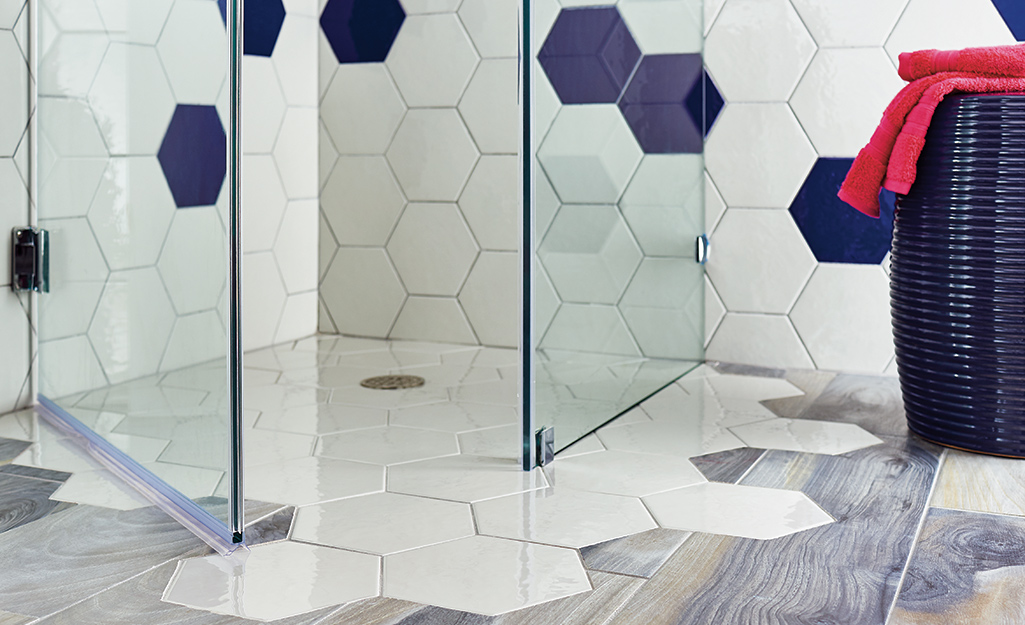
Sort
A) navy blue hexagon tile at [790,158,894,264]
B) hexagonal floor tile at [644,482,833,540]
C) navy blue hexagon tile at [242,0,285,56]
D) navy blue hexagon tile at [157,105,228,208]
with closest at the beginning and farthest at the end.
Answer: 1. navy blue hexagon tile at [157,105,228,208]
2. hexagonal floor tile at [644,482,833,540]
3. navy blue hexagon tile at [790,158,894,264]
4. navy blue hexagon tile at [242,0,285,56]

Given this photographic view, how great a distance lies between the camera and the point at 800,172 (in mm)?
1739

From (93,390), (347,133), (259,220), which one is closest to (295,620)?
(93,390)

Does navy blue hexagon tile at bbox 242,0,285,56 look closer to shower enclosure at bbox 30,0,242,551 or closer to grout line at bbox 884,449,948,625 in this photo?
shower enclosure at bbox 30,0,242,551

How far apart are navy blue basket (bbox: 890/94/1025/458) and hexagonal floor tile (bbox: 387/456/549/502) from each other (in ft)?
1.78

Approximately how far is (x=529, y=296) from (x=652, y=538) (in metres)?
0.34

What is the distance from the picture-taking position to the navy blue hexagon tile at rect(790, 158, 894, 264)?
171 cm

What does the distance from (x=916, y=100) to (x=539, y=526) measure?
73cm

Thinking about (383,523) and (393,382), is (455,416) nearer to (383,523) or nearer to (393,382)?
(393,382)

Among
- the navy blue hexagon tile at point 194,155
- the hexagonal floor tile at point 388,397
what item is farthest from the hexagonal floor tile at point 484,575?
the hexagonal floor tile at point 388,397

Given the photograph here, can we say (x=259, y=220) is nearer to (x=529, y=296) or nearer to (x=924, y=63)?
(x=529, y=296)

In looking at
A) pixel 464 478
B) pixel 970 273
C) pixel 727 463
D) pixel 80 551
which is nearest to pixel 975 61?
pixel 970 273

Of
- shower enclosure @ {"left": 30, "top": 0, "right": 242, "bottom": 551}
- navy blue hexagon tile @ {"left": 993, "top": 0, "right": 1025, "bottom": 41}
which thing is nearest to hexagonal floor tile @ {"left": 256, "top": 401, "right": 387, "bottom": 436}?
shower enclosure @ {"left": 30, "top": 0, "right": 242, "bottom": 551}

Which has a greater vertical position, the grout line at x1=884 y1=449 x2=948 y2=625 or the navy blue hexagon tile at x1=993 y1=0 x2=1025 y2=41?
the navy blue hexagon tile at x1=993 y1=0 x2=1025 y2=41

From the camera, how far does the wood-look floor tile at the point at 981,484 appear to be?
1051 mm
